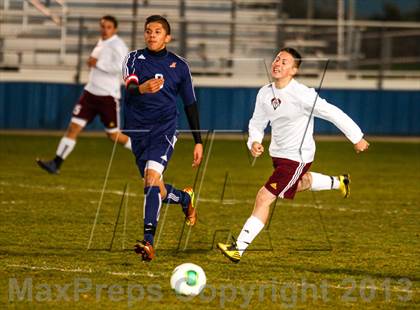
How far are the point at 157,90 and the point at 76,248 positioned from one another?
1628 mm

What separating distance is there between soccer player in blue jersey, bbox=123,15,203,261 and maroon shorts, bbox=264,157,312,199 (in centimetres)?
67

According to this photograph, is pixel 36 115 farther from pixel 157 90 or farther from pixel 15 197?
pixel 157 90

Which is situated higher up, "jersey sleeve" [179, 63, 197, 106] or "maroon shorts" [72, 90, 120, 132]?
"jersey sleeve" [179, 63, 197, 106]

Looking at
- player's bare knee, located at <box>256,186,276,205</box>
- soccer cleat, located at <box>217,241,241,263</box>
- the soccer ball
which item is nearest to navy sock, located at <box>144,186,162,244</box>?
soccer cleat, located at <box>217,241,241,263</box>

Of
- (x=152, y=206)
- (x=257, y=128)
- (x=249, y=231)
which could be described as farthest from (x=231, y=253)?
(x=257, y=128)

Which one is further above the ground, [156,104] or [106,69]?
[106,69]

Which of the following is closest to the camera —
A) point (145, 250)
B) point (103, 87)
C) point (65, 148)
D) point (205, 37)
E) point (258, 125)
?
point (145, 250)

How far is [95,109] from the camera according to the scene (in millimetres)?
17781

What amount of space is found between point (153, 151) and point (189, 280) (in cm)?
215

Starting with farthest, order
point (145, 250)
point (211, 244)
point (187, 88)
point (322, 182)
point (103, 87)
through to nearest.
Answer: point (103, 87) → point (322, 182) → point (211, 244) → point (187, 88) → point (145, 250)

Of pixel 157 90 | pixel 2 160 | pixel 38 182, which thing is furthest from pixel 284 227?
pixel 2 160

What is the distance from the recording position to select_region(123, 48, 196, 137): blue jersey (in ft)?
33.1

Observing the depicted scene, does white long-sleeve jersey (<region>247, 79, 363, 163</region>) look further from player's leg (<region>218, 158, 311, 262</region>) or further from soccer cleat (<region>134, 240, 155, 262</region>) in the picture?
soccer cleat (<region>134, 240, 155, 262</region>)

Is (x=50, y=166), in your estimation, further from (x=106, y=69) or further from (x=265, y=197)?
(x=265, y=197)
